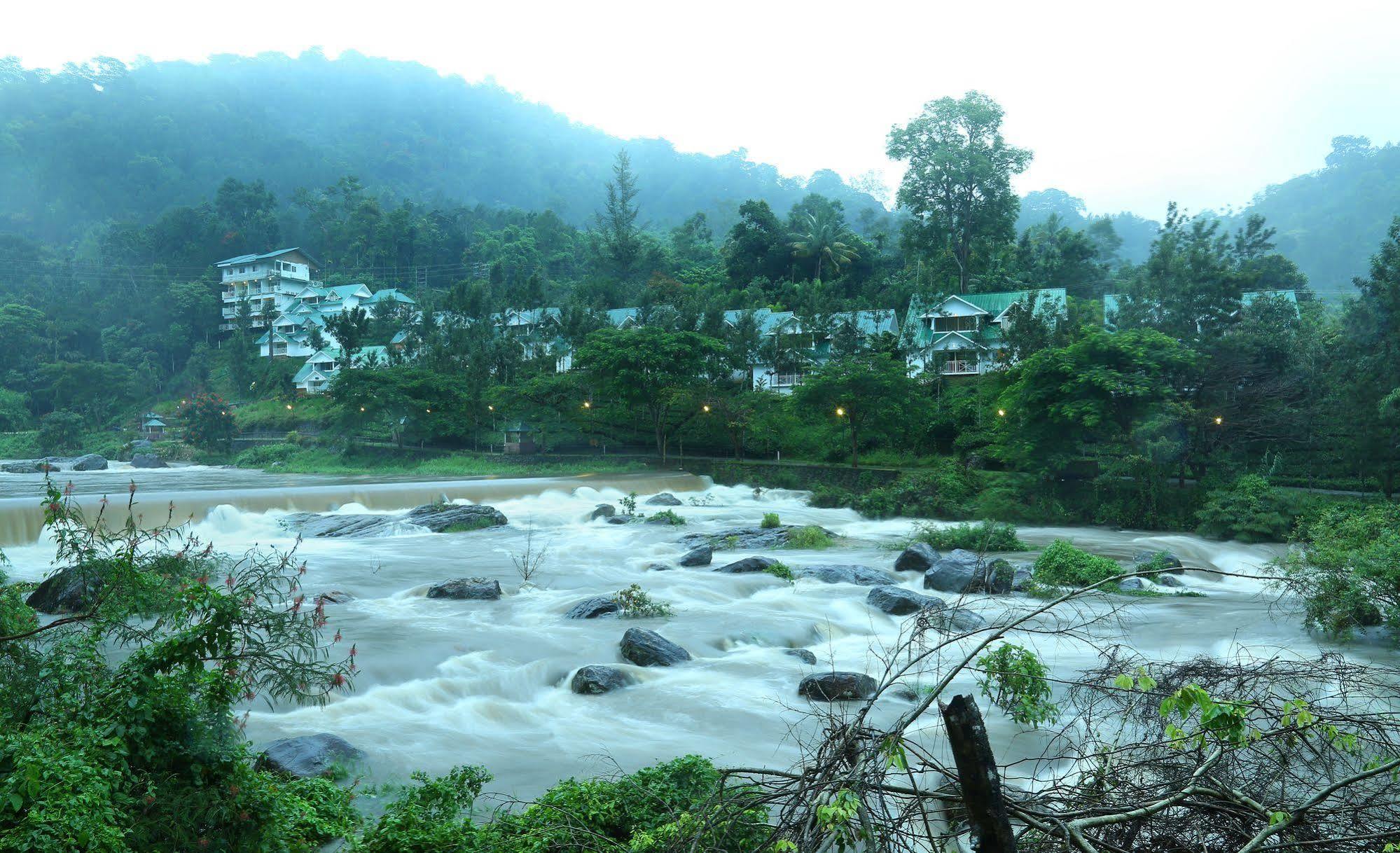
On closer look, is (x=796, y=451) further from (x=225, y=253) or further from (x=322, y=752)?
(x=225, y=253)

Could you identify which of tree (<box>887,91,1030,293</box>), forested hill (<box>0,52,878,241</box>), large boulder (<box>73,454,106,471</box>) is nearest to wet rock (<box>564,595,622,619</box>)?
tree (<box>887,91,1030,293</box>)

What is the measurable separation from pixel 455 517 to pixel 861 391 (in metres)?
15.7

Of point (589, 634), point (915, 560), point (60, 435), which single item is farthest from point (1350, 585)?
point (60, 435)

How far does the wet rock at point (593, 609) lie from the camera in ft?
41.2

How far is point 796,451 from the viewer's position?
3659 cm

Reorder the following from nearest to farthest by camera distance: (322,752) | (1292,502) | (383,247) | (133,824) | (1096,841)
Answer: (1096,841) < (133,824) < (322,752) < (1292,502) < (383,247)

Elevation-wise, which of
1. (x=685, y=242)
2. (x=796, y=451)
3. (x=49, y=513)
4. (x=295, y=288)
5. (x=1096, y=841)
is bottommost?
(x=796, y=451)

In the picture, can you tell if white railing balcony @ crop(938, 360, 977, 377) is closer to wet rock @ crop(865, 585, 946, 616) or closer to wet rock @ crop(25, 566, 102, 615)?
wet rock @ crop(865, 585, 946, 616)

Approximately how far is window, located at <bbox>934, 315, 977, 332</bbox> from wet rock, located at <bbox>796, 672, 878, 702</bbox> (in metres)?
37.0

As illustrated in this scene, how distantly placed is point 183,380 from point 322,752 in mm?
68254

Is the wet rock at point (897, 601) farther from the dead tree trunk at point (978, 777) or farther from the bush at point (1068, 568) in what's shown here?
the dead tree trunk at point (978, 777)

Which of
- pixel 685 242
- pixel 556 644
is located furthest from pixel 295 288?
pixel 556 644

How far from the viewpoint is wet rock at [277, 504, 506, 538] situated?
69.8ft

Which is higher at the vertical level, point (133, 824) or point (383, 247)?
point (383, 247)
